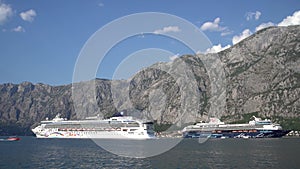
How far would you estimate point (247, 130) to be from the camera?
193 metres

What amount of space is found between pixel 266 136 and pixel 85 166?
153262 millimetres

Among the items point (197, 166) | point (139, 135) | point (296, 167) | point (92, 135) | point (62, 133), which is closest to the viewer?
point (296, 167)

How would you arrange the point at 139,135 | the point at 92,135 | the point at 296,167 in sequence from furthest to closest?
1. the point at 92,135
2. the point at 139,135
3. the point at 296,167

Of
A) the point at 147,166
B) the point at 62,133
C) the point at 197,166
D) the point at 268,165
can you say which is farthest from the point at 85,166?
the point at 62,133

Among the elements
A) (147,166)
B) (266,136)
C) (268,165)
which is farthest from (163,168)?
(266,136)

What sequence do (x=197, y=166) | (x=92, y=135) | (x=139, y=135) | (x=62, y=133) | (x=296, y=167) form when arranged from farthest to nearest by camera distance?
1. (x=62, y=133)
2. (x=92, y=135)
3. (x=139, y=135)
4. (x=197, y=166)
5. (x=296, y=167)

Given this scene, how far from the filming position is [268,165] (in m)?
53.5

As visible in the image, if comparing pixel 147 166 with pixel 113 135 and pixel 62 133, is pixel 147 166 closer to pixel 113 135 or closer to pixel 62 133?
pixel 113 135

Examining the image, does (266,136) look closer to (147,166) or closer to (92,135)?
(92,135)

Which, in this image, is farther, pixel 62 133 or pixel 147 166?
pixel 62 133

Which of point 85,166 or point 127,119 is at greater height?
point 127,119

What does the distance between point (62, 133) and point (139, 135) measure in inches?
2048

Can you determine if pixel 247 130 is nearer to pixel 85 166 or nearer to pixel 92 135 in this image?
pixel 92 135

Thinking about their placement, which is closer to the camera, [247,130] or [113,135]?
[113,135]
